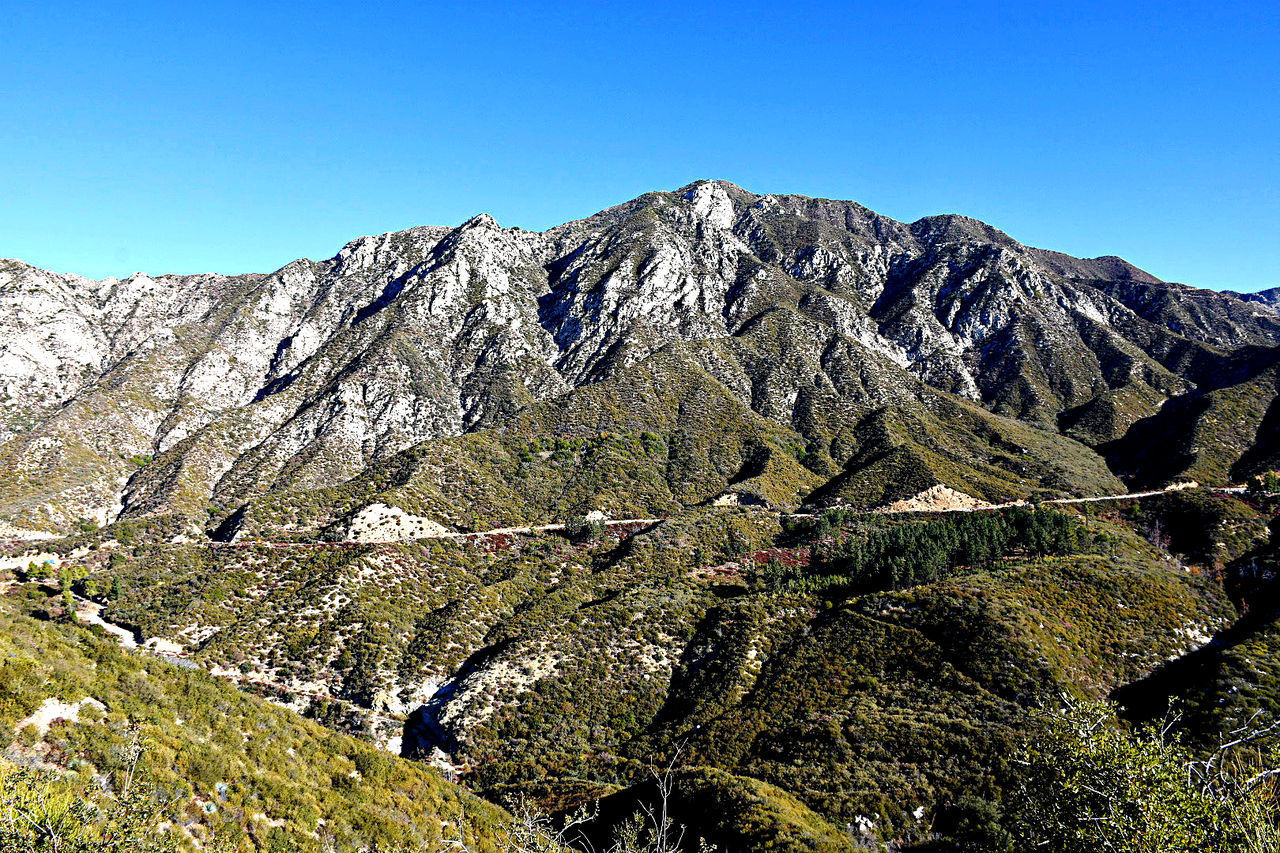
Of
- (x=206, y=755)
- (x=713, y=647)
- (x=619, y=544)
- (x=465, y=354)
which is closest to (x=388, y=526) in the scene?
(x=619, y=544)

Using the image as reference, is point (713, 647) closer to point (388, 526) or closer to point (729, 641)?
point (729, 641)

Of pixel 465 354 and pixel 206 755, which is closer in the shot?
pixel 206 755

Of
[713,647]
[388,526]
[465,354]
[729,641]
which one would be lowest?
[713,647]

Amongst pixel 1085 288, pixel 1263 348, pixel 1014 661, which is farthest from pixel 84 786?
pixel 1085 288

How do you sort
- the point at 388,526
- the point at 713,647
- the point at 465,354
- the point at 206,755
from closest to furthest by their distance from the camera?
the point at 206,755, the point at 713,647, the point at 388,526, the point at 465,354

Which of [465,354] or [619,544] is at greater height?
[465,354]

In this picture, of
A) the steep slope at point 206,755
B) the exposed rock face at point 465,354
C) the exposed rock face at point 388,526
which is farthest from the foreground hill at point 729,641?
the exposed rock face at point 465,354

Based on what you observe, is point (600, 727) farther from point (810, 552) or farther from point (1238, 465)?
point (1238, 465)

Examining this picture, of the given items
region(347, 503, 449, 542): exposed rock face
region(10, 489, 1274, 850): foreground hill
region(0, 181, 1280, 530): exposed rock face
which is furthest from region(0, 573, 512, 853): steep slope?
region(0, 181, 1280, 530): exposed rock face
